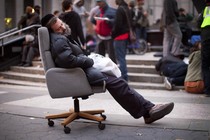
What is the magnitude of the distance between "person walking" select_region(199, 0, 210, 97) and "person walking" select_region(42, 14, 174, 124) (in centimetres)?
266

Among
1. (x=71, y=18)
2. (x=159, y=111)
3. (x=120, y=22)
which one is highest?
(x=71, y=18)

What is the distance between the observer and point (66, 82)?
534cm

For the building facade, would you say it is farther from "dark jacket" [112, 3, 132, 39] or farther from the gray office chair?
the gray office chair

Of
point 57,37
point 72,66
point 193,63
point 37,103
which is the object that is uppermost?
point 57,37

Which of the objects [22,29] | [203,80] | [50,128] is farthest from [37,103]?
[22,29]

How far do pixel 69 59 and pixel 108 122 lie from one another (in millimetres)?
1233

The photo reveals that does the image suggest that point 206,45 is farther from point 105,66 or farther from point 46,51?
point 46,51

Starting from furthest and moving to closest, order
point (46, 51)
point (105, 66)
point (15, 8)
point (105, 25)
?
point (15, 8)
point (105, 25)
point (105, 66)
point (46, 51)

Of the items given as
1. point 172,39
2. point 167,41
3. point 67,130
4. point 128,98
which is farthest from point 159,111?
point 172,39

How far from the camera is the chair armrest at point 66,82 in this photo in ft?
17.5

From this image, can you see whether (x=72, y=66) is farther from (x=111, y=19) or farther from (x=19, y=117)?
(x=111, y=19)

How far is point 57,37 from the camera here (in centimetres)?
538

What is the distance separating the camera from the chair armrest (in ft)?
17.5

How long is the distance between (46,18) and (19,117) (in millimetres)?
1821
